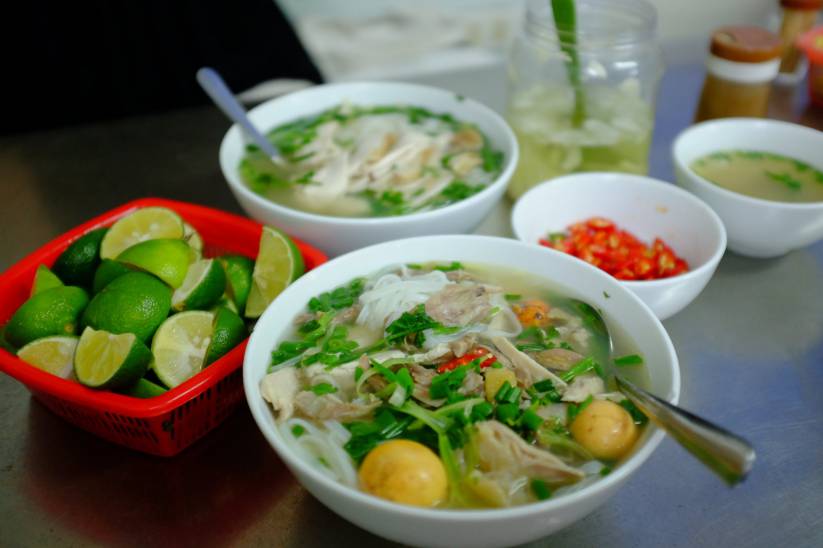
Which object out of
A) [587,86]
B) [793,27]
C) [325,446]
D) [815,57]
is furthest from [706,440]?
[793,27]

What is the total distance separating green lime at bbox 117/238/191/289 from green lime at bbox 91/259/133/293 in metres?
0.02

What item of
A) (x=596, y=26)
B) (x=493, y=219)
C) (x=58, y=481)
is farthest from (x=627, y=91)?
(x=58, y=481)

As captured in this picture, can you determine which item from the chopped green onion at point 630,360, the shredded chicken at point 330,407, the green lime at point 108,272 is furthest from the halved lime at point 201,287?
the chopped green onion at point 630,360

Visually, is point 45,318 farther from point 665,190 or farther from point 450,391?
point 665,190

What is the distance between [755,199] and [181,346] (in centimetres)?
154

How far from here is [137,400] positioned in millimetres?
1319

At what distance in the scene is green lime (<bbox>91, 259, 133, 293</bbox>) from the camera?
5.38 feet

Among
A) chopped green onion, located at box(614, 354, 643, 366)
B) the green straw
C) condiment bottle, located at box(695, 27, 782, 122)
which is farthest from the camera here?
condiment bottle, located at box(695, 27, 782, 122)

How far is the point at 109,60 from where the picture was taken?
2977mm

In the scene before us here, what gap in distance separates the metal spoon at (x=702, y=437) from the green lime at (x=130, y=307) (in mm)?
963

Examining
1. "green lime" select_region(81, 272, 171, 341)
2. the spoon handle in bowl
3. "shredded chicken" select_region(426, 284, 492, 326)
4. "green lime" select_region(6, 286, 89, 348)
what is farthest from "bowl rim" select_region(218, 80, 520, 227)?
the spoon handle in bowl

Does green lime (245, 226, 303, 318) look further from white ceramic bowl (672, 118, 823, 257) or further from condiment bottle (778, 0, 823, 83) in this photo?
condiment bottle (778, 0, 823, 83)

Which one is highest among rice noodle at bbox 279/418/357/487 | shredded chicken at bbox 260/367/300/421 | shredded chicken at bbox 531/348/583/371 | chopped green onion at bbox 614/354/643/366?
shredded chicken at bbox 260/367/300/421

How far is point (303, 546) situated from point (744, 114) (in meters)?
2.13
